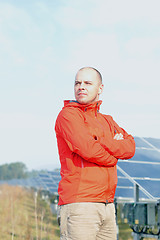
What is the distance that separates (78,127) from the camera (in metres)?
2.72

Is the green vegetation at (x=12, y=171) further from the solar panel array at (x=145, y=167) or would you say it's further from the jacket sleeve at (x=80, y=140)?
the jacket sleeve at (x=80, y=140)

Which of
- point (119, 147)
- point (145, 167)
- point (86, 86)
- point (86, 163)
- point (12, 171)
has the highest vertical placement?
point (86, 86)

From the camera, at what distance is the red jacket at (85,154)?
8.72 ft

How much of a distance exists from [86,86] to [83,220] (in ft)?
2.93

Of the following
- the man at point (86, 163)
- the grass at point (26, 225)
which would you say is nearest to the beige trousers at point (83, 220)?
the man at point (86, 163)

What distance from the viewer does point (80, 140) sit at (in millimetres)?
2682

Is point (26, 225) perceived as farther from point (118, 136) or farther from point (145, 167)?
point (118, 136)

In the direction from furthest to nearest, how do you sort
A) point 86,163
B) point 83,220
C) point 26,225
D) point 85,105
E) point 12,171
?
point 12,171 < point 26,225 < point 85,105 < point 86,163 < point 83,220

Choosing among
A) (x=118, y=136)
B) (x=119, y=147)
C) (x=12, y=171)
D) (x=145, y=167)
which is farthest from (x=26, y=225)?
(x=12, y=171)

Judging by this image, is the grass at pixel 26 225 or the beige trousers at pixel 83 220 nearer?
the beige trousers at pixel 83 220

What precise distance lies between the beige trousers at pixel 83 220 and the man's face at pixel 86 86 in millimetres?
713

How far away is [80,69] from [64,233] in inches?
43.6

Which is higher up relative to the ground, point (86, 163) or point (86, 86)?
point (86, 86)

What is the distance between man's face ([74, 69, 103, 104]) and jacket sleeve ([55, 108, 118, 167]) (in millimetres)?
129
